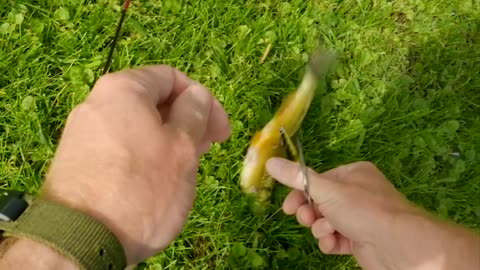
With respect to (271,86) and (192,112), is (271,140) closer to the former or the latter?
(271,86)

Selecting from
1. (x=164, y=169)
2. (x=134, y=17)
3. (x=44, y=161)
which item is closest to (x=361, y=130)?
(x=134, y=17)

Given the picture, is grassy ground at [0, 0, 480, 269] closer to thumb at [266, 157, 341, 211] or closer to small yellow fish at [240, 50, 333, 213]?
small yellow fish at [240, 50, 333, 213]

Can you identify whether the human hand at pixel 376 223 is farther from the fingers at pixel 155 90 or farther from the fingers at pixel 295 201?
the fingers at pixel 155 90

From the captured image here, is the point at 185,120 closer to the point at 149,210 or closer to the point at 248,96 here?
the point at 149,210

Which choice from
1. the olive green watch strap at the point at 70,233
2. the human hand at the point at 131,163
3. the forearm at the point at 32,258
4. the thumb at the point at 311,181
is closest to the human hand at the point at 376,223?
the thumb at the point at 311,181

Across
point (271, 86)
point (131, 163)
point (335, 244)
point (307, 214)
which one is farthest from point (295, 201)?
point (271, 86)

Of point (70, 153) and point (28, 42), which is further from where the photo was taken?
point (28, 42)
